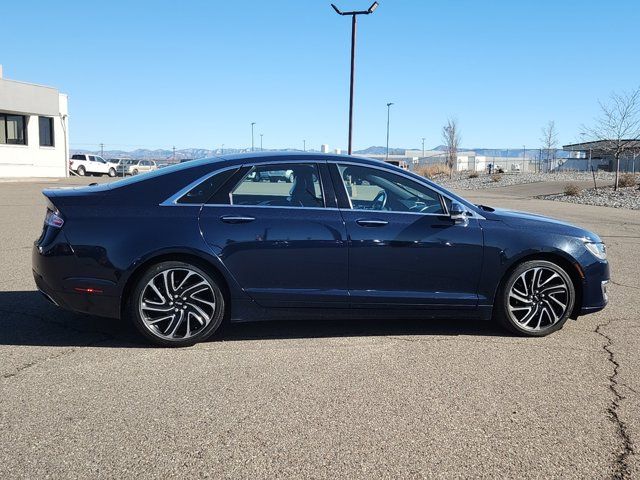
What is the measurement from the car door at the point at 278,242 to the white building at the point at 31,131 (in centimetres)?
3682

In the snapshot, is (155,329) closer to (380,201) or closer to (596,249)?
(380,201)

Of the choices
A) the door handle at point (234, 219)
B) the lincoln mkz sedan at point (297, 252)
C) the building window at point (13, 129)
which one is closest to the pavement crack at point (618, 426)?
the lincoln mkz sedan at point (297, 252)

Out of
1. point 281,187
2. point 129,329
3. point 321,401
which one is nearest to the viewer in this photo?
point 321,401

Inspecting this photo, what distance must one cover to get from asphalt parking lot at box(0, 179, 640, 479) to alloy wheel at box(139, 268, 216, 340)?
19cm

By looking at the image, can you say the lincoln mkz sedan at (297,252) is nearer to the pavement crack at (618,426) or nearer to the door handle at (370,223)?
the door handle at (370,223)

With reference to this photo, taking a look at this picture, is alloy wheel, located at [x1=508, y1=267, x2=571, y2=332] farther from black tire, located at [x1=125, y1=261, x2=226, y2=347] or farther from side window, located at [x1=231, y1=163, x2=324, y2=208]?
black tire, located at [x1=125, y1=261, x2=226, y2=347]

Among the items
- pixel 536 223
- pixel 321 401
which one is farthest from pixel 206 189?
pixel 536 223

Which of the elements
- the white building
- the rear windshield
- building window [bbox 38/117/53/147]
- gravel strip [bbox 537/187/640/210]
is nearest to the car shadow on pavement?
the rear windshield

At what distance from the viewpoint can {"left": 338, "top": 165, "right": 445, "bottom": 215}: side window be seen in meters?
5.24

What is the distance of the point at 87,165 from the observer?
51125 mm

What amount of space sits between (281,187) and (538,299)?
2.44m

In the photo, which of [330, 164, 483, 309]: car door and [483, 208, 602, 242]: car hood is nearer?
[330, 164, 483, 309]: car door

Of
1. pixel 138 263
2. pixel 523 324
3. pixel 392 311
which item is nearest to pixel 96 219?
pixel 138 263

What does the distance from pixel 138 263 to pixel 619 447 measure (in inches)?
139
